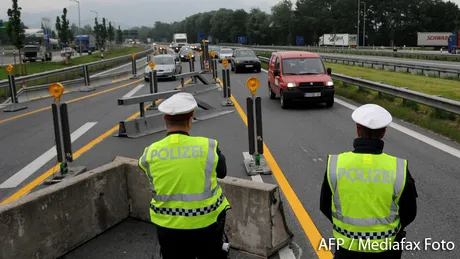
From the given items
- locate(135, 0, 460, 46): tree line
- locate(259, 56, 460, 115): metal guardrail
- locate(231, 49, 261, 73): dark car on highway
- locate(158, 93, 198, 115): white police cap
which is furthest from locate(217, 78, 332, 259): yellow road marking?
locate(135, 0, 460, 46): tree line

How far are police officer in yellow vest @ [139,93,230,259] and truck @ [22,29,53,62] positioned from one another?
166ft

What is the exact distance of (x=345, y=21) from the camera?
122125 millimetres

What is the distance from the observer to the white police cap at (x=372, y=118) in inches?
118

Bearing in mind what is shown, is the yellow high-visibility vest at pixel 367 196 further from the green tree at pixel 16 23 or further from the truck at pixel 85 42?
the truck at pixel 85 42

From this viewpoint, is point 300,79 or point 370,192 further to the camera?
point 300,79

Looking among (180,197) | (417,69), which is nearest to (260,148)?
(180,197)

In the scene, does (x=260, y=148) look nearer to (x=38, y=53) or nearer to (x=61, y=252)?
(x=61, y=252)

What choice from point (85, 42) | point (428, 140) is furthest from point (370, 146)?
point (85, 42)

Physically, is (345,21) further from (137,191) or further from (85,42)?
(137,191)

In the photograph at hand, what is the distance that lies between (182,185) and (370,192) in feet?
4.20

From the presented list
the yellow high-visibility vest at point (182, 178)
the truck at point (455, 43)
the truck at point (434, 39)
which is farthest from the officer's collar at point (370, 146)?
the truck at point (434, 39)

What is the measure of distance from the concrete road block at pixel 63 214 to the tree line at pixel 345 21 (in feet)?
296

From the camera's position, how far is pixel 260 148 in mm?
8273

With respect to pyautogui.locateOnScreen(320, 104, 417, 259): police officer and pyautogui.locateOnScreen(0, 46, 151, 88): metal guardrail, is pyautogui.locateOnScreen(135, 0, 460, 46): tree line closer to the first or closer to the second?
pyautogui.locateOnScreen(0, 46, 151, 88): metal guardrail
